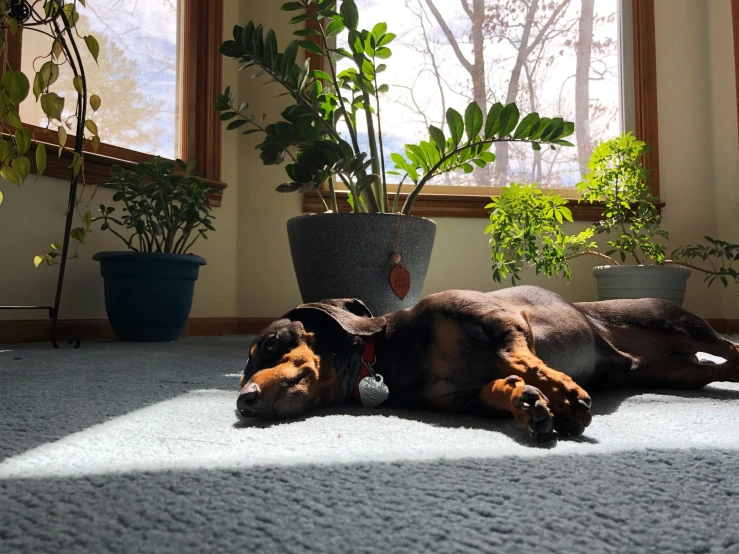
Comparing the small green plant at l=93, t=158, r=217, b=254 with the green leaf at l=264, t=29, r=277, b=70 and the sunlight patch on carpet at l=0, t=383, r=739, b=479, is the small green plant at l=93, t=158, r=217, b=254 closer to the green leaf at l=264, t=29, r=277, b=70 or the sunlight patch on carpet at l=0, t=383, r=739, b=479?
the green leaf at l=264, t=29, r=277, b=70

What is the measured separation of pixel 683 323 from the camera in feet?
5.09

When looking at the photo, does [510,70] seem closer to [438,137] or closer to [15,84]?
[438,137]

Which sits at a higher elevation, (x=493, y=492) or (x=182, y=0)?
(x=182, y=0)

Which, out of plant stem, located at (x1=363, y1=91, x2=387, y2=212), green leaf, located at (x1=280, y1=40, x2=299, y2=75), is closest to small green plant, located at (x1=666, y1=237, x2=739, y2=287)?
plant stem, located at (x1=363, y1=91, x2=387, y2=212)

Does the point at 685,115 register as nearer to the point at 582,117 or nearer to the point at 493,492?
the point at 582,117

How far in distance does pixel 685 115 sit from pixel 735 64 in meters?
0.35

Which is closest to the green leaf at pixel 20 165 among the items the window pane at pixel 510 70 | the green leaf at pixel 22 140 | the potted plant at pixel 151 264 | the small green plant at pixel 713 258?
the green leaf at pixel 22 140

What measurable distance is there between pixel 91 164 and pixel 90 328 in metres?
0.70

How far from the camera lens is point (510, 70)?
12.2 ft

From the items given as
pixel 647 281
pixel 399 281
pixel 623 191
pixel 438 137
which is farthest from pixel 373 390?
pixel 623 191

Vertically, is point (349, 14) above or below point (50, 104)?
above

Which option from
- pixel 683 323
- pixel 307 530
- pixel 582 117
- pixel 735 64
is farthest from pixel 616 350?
pixel 735 64

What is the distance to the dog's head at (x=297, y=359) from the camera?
1.00 m

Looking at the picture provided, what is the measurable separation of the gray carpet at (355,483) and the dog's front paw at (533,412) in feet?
0.07
